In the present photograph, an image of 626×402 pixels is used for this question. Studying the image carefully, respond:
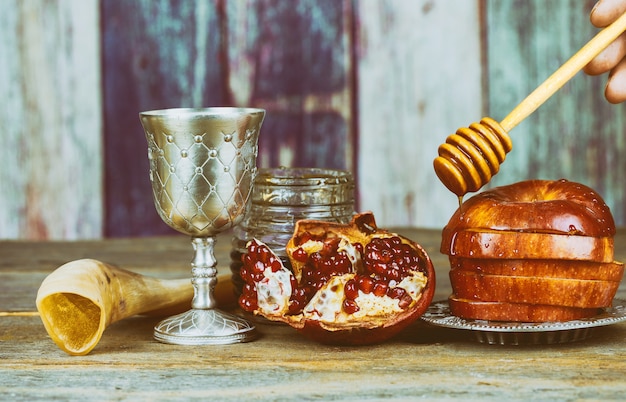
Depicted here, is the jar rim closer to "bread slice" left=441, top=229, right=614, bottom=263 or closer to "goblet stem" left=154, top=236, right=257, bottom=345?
"goblet stem" left=154, top=236, right=257, bottom=345

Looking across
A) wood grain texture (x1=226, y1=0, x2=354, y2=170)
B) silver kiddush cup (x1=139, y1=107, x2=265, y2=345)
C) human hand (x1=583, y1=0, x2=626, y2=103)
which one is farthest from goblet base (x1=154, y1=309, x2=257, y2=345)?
wood grain texture (x1=226, y1=0, x2=354, y2=170)

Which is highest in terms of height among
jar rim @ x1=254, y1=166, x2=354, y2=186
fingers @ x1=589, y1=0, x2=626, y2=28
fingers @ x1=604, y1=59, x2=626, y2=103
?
fingers @ x1=589, y1=0, x2=626, y2=28

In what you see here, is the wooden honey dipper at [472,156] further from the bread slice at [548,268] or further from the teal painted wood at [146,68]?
the teal painted wood at [146,68]

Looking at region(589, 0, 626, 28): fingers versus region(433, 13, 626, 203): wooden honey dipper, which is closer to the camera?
region(433, 13, 626, 203): wooden honey dipper

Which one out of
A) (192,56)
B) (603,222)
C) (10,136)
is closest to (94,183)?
(10,136)

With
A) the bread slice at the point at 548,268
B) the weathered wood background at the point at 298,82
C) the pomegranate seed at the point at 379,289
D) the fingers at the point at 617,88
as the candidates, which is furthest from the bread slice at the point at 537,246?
the weathered wood background at the point at 298,82

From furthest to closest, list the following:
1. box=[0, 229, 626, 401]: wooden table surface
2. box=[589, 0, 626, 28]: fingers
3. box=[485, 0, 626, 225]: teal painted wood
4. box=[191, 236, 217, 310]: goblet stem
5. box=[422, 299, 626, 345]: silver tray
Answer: box=[485, 0, 626, 225]: teal painted wood < box=[589, 0, 626, 28]: fingers < box=[191, 236, 217, 310]: goblet stem < box=[422, 299, 626, 345]: silver tray < box=[0, 229, 626, 401]: wooden table surface

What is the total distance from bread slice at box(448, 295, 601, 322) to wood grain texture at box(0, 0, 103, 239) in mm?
1577

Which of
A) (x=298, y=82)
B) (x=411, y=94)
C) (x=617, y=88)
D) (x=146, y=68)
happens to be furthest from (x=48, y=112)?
(x=617, y=88)

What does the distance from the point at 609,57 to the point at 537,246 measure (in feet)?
1.66

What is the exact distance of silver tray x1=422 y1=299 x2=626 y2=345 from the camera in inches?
42.0

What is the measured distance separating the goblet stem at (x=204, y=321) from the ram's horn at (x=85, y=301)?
0.20 feet

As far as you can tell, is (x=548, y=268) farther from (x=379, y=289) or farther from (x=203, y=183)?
(x=203, y=183)

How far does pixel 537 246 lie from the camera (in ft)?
3.59
